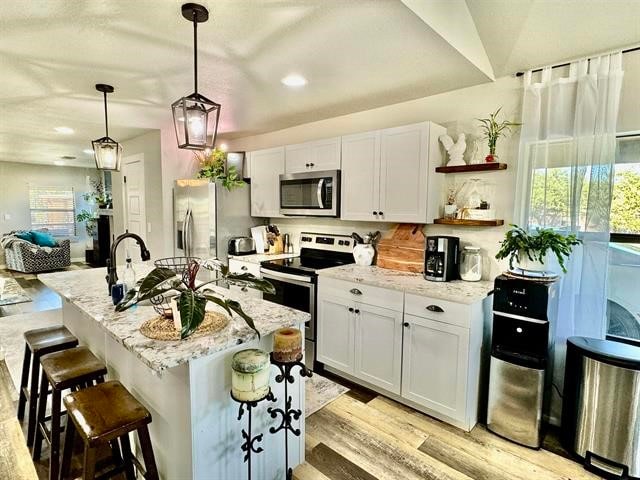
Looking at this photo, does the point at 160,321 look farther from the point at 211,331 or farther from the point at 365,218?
the point at 365,218

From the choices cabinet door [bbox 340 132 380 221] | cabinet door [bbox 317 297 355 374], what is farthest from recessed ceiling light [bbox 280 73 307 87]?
cabinet door [bbox 317 297 355 374]

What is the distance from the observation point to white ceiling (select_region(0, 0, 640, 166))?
5.64ft

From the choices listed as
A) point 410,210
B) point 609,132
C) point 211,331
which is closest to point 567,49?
point 609,132

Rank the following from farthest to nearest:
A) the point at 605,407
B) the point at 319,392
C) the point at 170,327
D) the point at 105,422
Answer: the point at 319,392
the point at 605,407
the point at 170,327
the point at 105,422

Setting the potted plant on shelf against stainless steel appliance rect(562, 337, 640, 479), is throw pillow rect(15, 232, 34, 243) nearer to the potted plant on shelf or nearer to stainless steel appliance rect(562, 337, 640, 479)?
the potted plant on shelf

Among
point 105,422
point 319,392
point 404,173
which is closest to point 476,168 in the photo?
point 404,173

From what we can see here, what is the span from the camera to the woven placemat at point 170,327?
1.48m

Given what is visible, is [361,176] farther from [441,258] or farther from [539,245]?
[539,245]

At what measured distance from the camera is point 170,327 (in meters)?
1.57

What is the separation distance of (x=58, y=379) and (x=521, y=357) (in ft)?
8.41

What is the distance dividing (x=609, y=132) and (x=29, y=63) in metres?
3.72

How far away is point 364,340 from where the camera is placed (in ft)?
9.08

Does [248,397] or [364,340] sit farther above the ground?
[248,397]

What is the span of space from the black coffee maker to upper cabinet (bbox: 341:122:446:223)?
213 mm
